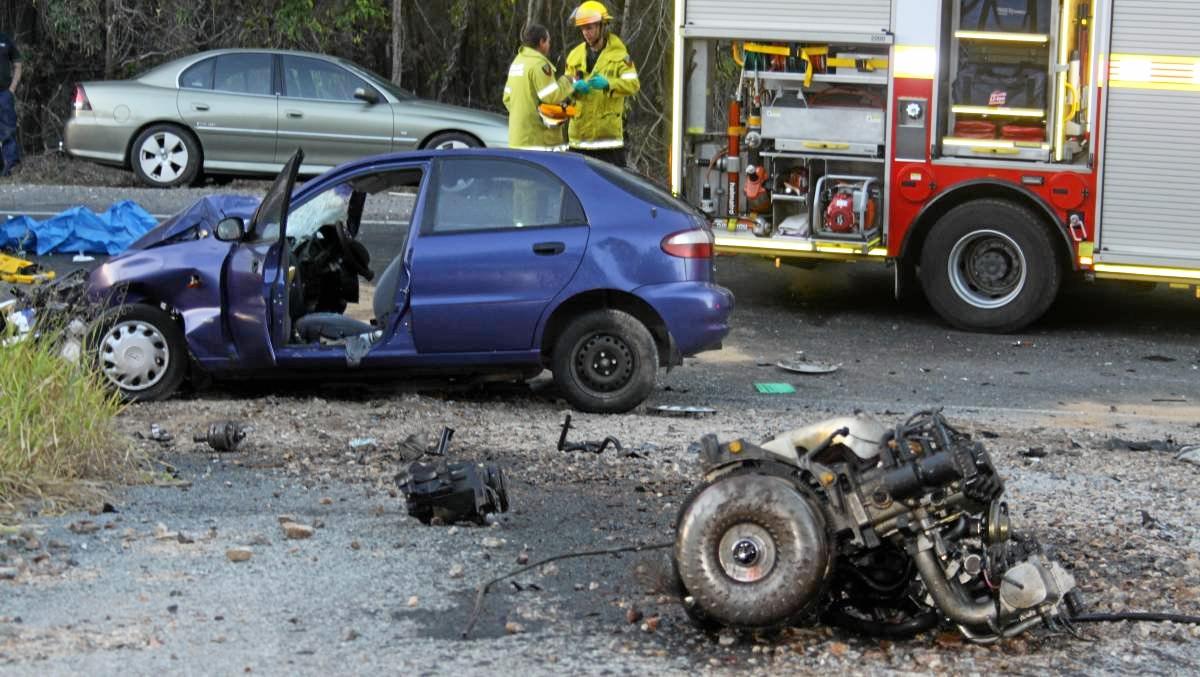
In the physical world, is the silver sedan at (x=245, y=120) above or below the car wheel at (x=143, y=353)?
above

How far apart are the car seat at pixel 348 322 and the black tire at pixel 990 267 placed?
459 centimetres

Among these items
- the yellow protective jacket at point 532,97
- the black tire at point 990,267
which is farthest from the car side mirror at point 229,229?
the black tire at point 990,267

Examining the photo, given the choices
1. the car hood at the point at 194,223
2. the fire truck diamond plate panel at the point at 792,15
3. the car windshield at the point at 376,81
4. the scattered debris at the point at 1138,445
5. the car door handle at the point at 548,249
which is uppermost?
the fire truck diamond plate panel at the point at 792,15

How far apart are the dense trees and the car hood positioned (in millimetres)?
12138

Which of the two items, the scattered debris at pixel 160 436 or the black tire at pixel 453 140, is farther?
the black tire at pixel 453 140

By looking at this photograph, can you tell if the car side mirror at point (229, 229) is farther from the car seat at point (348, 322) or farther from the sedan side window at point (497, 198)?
the sedan side window at point (497, 198)

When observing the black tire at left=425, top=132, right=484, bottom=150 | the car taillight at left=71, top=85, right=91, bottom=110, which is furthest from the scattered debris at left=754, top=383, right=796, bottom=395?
the car taillight at left=71, top=85, right=91, bottom=110

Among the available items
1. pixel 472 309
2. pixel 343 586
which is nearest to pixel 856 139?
pixel 472 309

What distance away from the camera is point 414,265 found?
973 cm

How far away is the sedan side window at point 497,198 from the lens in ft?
32.3

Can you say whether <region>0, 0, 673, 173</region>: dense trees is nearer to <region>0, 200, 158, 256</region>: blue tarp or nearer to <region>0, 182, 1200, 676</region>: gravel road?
Result: <region>0, 200, 158, 256</region>: blue tarp

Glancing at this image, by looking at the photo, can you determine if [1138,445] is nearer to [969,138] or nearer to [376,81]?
[969,138]

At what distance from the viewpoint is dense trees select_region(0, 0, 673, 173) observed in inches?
892

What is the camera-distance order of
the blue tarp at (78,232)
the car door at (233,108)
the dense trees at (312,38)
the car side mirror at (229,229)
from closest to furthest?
1. the car side mirror at (229,229)
2. the blue tarp at (78,232)
3. the car door at (233,108)
4. the dense trees at (312,38)
